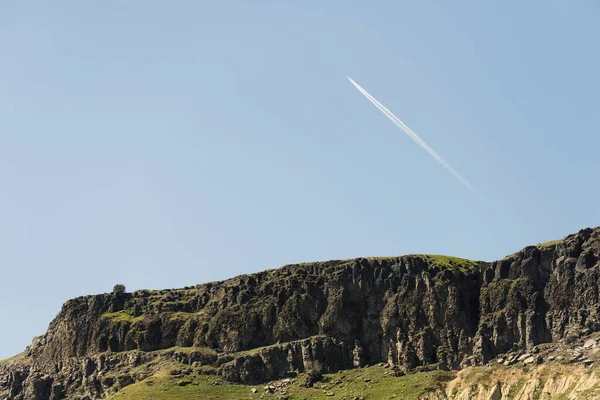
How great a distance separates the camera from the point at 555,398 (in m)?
179

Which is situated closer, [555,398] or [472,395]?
[555,398]

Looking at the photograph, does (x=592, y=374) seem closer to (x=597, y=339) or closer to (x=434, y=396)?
(x=597, y=339)

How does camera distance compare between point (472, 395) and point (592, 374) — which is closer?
point (592, 374)

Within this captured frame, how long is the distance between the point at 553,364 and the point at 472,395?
67.5 ft

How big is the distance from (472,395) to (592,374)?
93.7 feet

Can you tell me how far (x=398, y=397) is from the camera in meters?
200

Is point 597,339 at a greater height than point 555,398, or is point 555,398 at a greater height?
point 597,339

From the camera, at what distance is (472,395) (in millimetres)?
194250

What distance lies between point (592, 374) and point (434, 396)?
37859mm

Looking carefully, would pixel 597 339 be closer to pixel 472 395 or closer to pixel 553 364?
pixel 553 364

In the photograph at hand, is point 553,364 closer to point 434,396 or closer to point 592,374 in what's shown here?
point 592,374

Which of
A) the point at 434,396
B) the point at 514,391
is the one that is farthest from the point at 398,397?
the point at 514,391

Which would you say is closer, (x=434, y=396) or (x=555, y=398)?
(x=555, y=398)

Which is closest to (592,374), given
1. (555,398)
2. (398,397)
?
(555,398)
